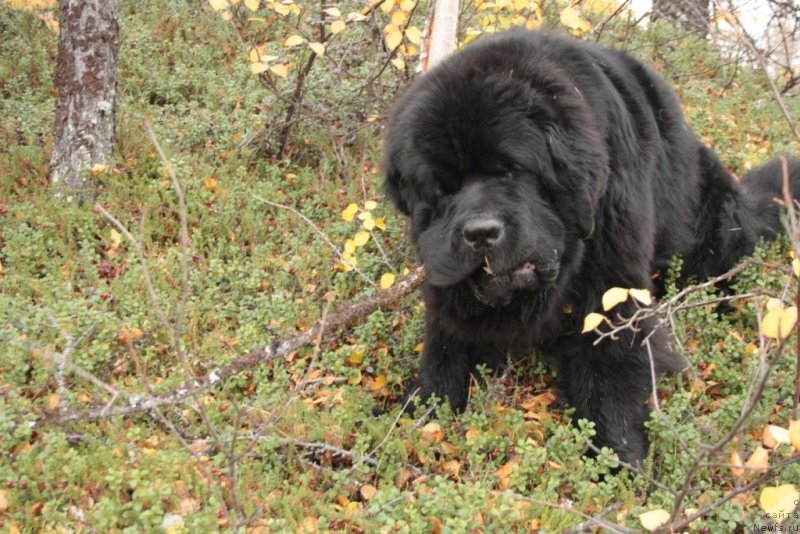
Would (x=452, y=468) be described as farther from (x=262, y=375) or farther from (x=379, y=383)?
(x=262, y=375)

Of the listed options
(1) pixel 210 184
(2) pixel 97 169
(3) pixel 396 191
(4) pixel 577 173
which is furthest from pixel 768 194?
(2) pixel 97 169

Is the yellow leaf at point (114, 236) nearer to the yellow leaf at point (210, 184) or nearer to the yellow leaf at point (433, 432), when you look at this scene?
the yellow leaf at point (210, 184)

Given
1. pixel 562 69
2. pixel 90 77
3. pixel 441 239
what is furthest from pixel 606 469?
pixel 90 77

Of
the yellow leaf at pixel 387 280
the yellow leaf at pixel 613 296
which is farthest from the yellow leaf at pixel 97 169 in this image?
the yellow leaf at pixel 613 296

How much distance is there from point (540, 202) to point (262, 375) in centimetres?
158

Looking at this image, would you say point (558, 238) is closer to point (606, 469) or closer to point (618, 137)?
point (618, 137)

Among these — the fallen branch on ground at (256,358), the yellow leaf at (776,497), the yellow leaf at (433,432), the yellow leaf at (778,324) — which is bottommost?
the yellow leaf at (433,432)

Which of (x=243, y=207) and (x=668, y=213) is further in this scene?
(x=243, y=207)

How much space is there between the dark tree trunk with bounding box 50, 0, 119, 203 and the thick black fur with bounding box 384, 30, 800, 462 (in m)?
2.68

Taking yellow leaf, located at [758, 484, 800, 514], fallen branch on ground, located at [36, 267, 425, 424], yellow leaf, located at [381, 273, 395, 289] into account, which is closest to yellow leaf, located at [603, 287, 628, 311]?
yellow leaf, located at [758, 484, 800, 514]

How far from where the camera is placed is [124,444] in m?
2.91

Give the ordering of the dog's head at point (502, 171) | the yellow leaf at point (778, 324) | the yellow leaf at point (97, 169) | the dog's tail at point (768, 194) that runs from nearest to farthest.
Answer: the yellow leaf at point (778, 324)
the dog's head at point (502, 171)
the dog's tail at point (768, 194)
the yellow leaf at point (97, 169)

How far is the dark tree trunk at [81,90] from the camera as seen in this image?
5.00 m

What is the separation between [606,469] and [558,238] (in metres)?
0.94
